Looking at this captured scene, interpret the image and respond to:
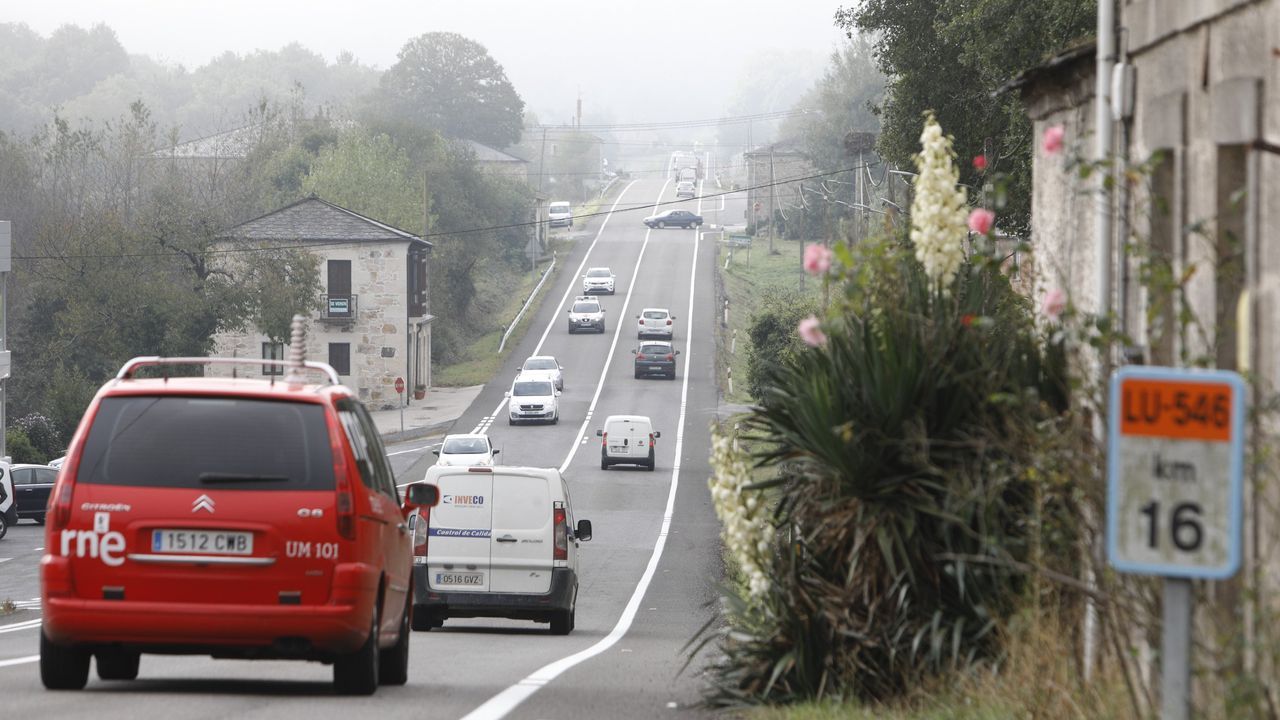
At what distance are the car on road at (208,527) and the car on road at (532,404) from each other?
47.2 meters

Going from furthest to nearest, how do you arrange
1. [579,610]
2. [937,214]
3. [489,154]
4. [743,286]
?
1. [489,154]
2. [743,286]
3. [579,610]
4. [937,214]

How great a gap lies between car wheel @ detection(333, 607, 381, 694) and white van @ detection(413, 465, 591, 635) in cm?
827

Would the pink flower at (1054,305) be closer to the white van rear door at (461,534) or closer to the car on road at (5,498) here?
the white van rear door at (461,534)

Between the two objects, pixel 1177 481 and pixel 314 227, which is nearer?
pixel 1177 481

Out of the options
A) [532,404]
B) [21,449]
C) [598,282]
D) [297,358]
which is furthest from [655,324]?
[297,358]

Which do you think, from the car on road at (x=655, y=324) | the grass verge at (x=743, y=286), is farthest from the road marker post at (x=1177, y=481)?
the car on road at (x=655, y=324)

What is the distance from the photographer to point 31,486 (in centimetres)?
4003

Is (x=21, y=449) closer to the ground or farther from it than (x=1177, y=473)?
closer to the ground

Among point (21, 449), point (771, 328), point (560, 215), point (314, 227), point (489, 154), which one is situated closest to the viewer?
point (21, 449)

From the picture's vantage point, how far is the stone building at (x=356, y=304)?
218 feet

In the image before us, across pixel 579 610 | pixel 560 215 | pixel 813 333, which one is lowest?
pixel 579 610

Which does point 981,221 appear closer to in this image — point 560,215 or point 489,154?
point 560,215

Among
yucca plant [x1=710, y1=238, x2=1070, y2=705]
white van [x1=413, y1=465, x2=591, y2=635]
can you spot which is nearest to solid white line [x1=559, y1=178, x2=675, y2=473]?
white van [x1=413, y1=465, x2=591, y2=635]

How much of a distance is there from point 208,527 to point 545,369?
5517 centimetres
